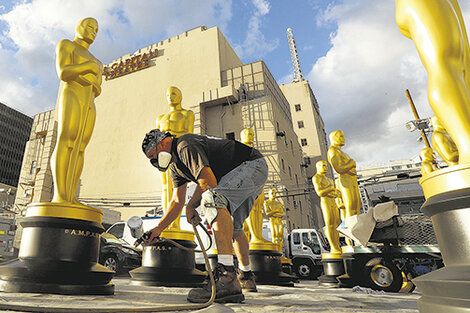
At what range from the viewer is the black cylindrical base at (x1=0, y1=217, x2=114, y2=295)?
2.58 metres

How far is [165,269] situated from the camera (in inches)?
164

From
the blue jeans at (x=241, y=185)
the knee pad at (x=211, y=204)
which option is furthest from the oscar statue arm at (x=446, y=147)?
the knee pad at (x=211, y=204)

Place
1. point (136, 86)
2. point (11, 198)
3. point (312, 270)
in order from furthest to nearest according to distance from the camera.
Result: 1. point (11, 198)
2. point (136, 86)
3. point (312, 270)

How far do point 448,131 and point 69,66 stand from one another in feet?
12.1

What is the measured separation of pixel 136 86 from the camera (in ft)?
91.4

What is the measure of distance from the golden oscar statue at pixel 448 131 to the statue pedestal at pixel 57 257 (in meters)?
2.72

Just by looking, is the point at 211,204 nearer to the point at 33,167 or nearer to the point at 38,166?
the point at 38,166

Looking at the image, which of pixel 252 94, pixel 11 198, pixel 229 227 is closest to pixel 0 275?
pixel 229 227

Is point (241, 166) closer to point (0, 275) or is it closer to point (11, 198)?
point (0, 275)

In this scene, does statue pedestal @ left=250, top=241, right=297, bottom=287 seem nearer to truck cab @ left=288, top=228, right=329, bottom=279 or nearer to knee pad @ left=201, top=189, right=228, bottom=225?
knee pad @ left=201, top=189, right=228, bottom=225

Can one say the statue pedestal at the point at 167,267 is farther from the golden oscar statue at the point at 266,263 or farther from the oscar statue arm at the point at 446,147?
the oscar statue arm at the point at 446,147

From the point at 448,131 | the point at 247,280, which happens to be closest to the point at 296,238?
the point at 247,280

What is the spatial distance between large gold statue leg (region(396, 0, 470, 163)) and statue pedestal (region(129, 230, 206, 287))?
3.50 metres

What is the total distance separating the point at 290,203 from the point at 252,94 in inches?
387
